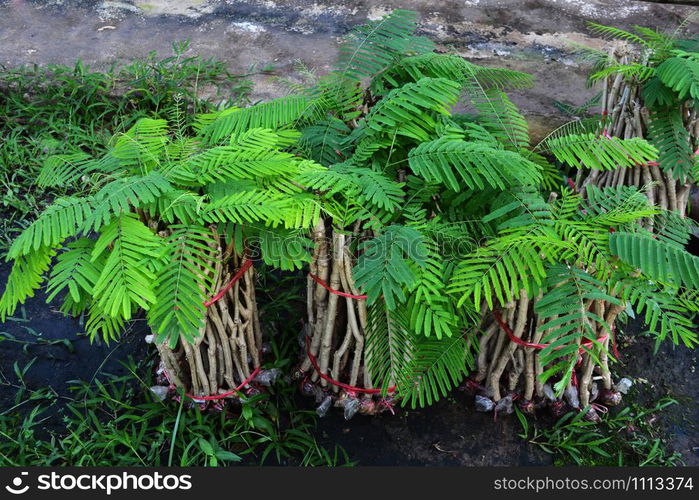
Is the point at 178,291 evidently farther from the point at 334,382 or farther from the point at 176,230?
the point at 334,382

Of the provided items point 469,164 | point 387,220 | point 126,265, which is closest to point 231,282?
point 126,265

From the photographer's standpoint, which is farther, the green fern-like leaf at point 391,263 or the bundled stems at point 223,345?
the bundled stems at point 223,345

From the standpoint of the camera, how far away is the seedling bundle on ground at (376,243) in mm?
2201

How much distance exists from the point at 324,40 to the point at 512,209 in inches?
130

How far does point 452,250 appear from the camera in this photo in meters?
2.44

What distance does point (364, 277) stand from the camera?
229 cm

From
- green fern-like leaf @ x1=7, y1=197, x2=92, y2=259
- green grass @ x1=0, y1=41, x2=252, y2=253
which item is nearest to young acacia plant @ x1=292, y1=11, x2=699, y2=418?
green fern-like leaf @ x1=7, y1=197, x2=92, y2=259

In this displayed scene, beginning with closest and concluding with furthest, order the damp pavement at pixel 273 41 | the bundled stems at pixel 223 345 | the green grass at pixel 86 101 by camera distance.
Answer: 1. the bundled stems at pixel 223 345
2. the damp pavement at pixel 273 41
3. the green grass at pixel 86 101

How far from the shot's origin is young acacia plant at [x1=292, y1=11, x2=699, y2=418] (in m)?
2.27

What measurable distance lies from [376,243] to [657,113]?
1566 mm

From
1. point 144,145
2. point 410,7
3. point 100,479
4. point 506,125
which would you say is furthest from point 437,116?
point 410,7

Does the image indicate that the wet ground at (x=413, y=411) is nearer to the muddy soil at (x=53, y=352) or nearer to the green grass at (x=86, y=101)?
the muddy soil at (x=53, y=352)

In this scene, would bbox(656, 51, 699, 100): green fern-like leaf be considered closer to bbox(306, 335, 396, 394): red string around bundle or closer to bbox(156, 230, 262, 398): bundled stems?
bbox(306, 335, 396, 394): red string around bundle

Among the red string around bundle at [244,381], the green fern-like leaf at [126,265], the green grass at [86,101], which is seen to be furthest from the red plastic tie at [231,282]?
the green grass at [86,101]
